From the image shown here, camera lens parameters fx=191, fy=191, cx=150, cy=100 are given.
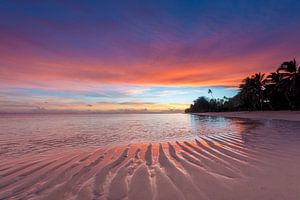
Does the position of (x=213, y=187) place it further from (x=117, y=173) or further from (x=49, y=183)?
(x=49, y=183)

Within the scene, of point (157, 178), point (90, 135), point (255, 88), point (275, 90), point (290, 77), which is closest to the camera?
point (157, 178)

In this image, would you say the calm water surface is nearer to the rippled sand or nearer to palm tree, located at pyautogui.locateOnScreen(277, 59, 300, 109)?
the rippled sand

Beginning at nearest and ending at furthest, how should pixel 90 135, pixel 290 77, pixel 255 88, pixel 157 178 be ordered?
1. pixel 157 178
2. pixel 90 135
3. pixel 290 77
4. pixel 255 88

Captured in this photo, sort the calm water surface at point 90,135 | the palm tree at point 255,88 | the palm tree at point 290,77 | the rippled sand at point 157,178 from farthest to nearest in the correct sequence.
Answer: the palm tree at point 255,88 < the palm tree at point 290,77 < the calm water surface at point 90,135 < the rippled sand at point 157,178

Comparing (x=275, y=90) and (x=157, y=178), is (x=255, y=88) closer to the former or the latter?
(x=275, y=90)

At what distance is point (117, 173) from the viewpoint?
5.25 metres

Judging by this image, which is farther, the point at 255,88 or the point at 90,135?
the point at 255,88

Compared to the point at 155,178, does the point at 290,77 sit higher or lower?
higher

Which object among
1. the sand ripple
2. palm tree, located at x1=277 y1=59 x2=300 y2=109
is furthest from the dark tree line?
the sand ripple

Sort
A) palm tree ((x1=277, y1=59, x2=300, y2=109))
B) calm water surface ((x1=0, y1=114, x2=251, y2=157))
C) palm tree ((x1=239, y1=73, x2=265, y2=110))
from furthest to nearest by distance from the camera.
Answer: palm tree ((x1=239, y1=73, x2=265, y2=110)), palm tree ((x1=277, y1=59, x2=300, y2=109)), calm water surface ((x1=0, y1=114, x2=251, y2=157))

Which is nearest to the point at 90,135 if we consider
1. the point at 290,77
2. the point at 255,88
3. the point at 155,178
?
the point at 155,178

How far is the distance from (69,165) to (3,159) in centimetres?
316

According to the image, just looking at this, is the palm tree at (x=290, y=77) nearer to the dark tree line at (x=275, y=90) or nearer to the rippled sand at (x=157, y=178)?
the dark tree line at (x=275, y=90)

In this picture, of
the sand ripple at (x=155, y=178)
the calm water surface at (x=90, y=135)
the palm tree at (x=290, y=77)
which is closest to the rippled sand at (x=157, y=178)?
the sand ripple at (x=155, y=178)
